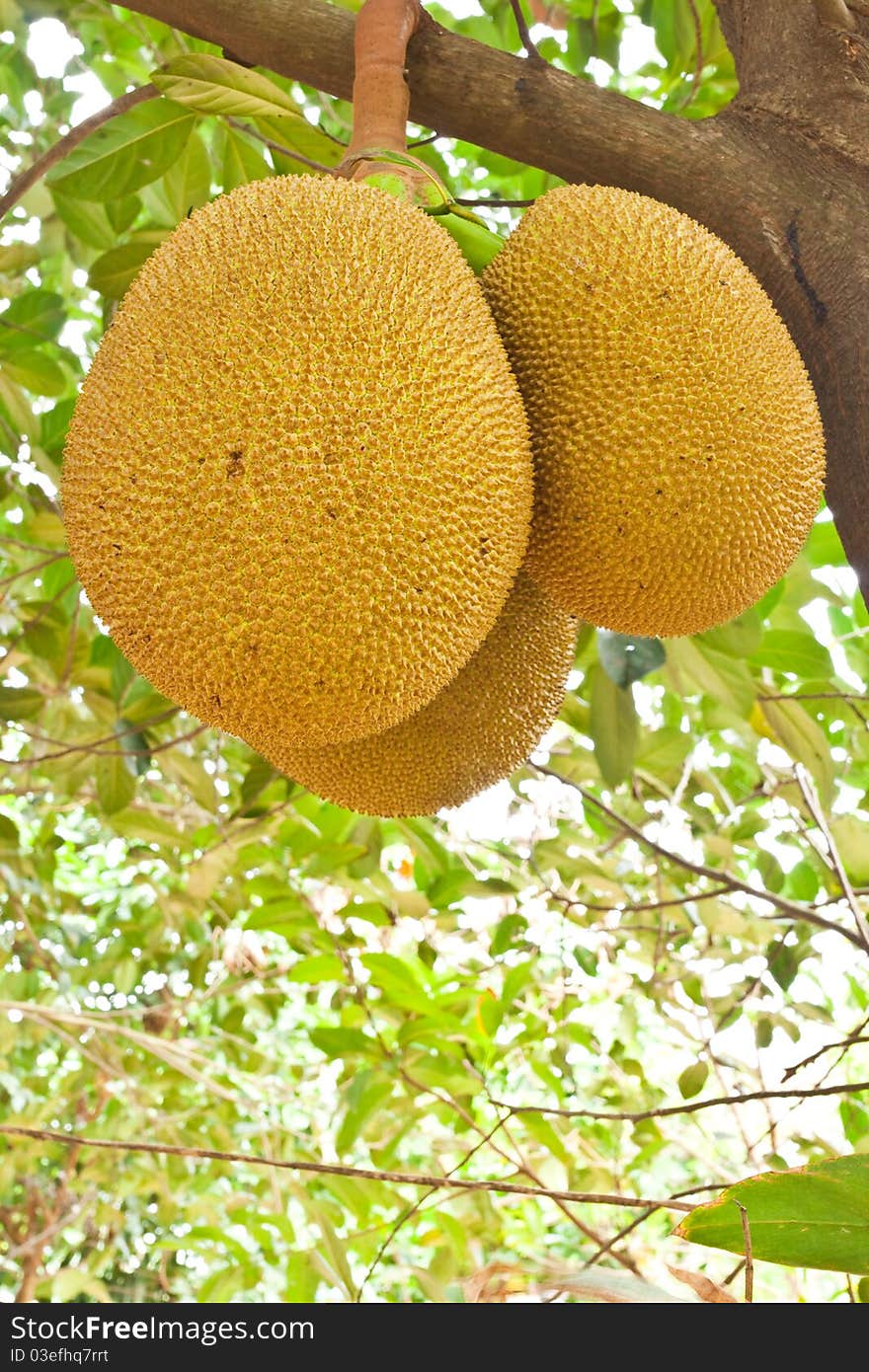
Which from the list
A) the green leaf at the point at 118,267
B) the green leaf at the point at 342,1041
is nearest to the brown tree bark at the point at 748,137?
the green leaf at the point at 118,267

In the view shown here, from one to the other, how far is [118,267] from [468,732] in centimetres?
81

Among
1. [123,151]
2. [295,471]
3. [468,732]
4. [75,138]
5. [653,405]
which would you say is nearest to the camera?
[295,471]

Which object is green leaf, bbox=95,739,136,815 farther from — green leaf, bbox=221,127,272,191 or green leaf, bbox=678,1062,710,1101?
green leaf, bbox=678,1062,710,1101

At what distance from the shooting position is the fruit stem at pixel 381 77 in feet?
3.13

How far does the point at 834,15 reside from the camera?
986mm

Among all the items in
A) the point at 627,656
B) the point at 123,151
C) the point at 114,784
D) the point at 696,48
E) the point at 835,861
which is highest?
the point at 696,48

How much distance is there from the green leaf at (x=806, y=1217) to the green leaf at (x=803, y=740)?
103 centimetres

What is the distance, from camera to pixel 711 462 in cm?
86

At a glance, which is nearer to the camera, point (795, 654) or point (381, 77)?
point (381, 77)

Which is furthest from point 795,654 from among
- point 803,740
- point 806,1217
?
point 806,1217

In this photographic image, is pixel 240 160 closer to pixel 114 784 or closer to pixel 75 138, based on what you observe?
pixel 75 138

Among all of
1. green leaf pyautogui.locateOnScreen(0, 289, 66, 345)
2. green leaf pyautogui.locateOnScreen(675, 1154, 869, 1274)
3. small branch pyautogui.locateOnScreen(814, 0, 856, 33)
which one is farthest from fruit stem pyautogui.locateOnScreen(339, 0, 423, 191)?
green leaf pyautogui.locateOnScreen(0, 289, 66, 345)

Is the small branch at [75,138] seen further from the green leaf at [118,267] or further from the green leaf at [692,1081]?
the green leaf at [692,1081]
